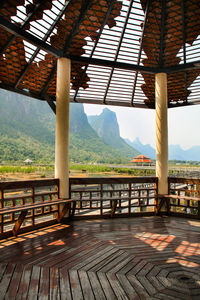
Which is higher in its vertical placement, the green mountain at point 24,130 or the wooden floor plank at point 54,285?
the green mountain at point 24,130

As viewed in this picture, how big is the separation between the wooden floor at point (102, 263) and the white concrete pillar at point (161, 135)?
1.54 metres

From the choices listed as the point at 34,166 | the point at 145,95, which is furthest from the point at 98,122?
the point at 145,95

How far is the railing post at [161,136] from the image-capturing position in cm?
581

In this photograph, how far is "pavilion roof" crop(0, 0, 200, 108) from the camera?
4.51m

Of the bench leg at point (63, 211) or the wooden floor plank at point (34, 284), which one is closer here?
the wooden floor plank at point (34, 284)

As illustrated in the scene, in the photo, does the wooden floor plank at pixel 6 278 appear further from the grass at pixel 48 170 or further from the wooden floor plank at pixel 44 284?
the grass at pixel 48 170

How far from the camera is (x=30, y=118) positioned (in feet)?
167

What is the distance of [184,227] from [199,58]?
4150 mm

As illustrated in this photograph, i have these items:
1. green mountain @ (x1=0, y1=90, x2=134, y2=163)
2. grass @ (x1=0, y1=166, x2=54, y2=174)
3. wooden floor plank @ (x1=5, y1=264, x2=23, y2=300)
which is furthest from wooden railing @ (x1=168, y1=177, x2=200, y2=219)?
green mountain @ (x1=0, y1=90, x2=134, y2=163)

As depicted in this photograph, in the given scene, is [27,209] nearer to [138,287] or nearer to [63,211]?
[63,211]

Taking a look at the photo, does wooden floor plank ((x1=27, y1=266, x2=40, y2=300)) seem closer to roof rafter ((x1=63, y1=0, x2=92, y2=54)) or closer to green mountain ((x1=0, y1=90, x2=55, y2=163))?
roof rafter ((x1=63, y1=0, x2=92, y2=54))

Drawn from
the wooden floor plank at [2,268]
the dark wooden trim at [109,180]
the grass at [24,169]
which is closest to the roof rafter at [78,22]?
the dark wooden trim at [109,180]

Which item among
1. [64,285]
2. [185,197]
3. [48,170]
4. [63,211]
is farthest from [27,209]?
[48,170]

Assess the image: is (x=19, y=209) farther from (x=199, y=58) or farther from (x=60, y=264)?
(x=199, y=58)
